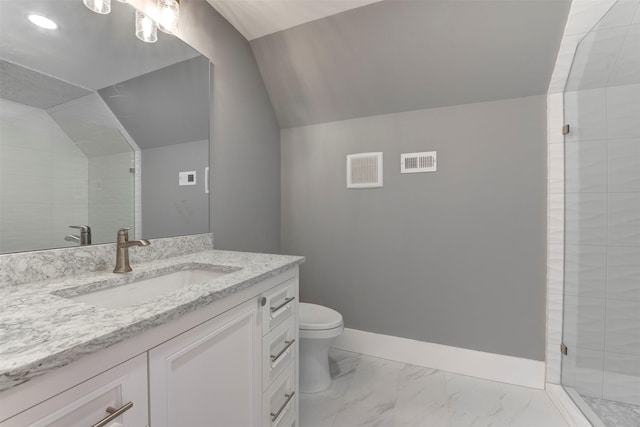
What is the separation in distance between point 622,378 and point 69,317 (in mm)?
2425

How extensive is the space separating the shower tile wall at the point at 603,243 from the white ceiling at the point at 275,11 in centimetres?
144

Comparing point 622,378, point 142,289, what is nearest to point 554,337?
point 622,378

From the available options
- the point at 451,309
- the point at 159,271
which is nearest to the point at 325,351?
the point at 451,309

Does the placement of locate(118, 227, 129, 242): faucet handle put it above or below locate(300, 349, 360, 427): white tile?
above

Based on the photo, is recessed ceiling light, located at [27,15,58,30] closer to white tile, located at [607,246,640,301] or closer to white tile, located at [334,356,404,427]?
white tile, located at [334,356,404,427]

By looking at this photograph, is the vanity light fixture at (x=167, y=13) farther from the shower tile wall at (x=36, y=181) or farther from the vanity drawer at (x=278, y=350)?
the vanity drawer at (x=278, y=350)

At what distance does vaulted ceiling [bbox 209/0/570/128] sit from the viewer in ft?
4.93

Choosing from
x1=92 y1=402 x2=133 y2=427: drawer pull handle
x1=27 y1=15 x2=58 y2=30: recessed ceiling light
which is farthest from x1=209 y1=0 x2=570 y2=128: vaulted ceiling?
x1=92 y1=402 x2=133 y2=427: drawer pull handle

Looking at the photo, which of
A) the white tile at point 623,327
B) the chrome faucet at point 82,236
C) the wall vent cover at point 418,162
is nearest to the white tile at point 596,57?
the wall vent cover at point 418,162

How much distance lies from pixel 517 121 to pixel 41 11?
95.1 inches

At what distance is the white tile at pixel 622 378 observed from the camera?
1.39 metres

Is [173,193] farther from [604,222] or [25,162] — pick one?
[604,222]

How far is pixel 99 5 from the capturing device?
108 cm

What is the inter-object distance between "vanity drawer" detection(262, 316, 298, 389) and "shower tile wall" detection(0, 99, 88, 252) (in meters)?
0.84
